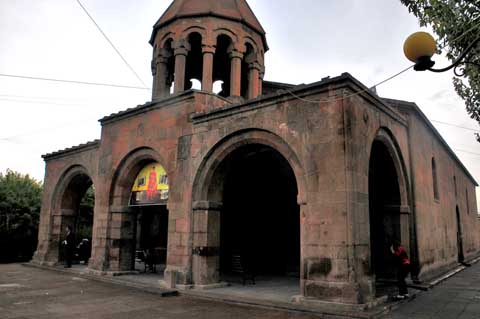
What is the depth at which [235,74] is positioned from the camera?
521 inches

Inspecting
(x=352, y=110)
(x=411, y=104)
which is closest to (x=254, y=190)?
(x=411, y=104)

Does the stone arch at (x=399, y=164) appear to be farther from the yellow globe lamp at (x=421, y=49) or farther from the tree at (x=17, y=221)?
the tree at (x=17, y=221)

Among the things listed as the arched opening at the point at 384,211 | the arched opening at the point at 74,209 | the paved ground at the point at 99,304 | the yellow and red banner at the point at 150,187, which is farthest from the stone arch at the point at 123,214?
the arched opening at the point at 384,211

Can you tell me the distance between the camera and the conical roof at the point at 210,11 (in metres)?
13.4

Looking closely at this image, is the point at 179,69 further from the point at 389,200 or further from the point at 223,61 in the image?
the point at 389,200

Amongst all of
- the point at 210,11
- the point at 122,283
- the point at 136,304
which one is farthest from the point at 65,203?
the point at 210,11

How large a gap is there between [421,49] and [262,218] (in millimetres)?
10642

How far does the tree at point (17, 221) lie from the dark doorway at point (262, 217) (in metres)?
10.6

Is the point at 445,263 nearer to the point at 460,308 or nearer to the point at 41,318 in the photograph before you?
the point at 460,308

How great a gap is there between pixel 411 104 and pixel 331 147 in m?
5.77

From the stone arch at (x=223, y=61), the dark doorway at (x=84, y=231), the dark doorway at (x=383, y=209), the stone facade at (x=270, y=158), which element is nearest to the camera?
the stone facade at (x=270, y=158)

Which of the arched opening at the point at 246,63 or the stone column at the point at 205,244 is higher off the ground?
the arched opening at the point at 246,63

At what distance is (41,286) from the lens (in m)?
10.8

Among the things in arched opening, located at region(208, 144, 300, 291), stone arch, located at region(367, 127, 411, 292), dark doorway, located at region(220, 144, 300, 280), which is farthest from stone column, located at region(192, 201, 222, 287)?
stone arch, located at region(367, 127, 411, 292)
